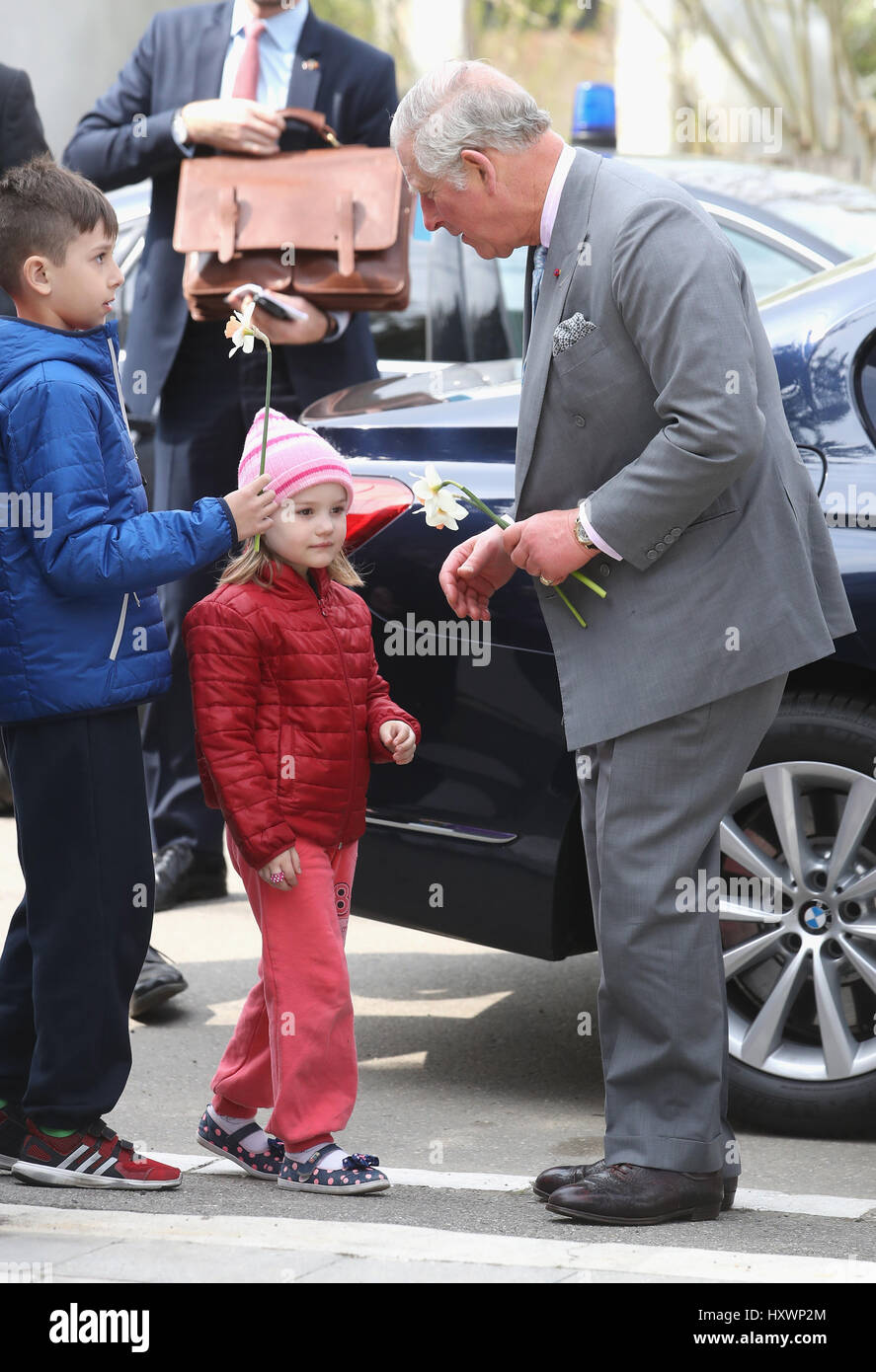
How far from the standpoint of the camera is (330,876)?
347 cm

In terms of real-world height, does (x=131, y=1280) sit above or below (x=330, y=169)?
below

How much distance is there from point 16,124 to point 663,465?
6.90 ft

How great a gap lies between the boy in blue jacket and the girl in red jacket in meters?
0.10

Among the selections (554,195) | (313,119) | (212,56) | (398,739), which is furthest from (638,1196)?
(212,56)

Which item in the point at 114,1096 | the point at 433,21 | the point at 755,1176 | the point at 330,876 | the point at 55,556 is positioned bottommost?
the point at 755,1176

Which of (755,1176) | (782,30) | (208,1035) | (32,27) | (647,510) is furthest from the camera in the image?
(782,30)

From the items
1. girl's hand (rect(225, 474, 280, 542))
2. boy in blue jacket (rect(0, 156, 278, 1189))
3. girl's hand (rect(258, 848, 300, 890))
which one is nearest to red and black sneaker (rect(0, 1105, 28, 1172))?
boy in blue jacket (rect(0, 156, 278, 1189))

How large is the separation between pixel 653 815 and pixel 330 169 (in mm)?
2468

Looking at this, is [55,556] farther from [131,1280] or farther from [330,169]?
[330,169]

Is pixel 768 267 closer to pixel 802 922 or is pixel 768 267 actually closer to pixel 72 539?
pixel 802 922

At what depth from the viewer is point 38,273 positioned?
129 inches

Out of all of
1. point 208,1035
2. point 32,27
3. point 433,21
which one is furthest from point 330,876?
point 433,21

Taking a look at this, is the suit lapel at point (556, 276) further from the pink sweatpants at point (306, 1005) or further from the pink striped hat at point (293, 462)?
the pink sweatpants at point (306, 1005)

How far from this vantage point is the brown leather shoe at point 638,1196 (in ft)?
10.3
